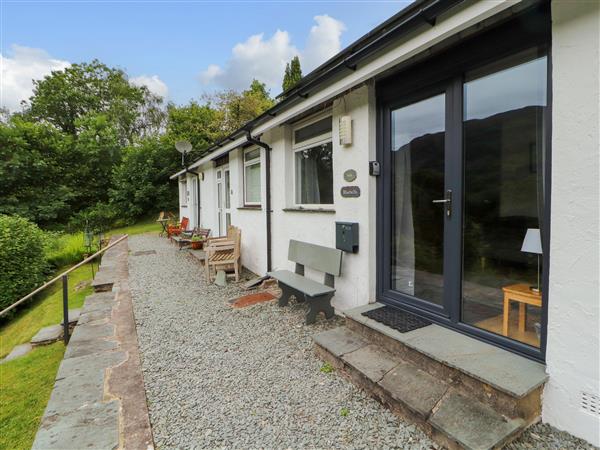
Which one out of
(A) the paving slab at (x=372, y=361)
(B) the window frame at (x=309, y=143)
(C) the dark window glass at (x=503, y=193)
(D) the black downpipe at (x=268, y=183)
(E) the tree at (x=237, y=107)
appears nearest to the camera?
(C) the dark window glass at (x=503, y=193)

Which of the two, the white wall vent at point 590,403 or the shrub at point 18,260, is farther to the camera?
the shrub at point 18,260

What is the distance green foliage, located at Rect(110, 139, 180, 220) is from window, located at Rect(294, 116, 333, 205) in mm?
15950

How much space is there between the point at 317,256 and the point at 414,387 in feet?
7.30

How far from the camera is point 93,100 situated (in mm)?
25828

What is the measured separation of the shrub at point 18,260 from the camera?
617 cm

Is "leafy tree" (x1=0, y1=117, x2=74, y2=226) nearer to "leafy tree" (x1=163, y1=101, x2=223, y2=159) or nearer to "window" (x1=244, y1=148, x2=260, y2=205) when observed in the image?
"leafy tree" (x1=163, y1=101, x2=223, y2=159)

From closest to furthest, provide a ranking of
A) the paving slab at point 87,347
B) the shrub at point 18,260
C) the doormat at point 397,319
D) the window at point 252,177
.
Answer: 1. the doormat at point 397,319
2. the paving slab at point 87,347
3. the shrub at point 18,260
4. the window at point 252,177

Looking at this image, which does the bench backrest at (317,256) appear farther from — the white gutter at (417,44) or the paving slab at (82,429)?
the paving slab at (82,429)

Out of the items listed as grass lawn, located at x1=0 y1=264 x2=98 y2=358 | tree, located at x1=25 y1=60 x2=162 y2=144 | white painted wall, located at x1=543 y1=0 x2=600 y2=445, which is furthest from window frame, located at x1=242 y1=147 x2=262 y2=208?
tree, located at x1=25 y1=60 x2=162 y2=144

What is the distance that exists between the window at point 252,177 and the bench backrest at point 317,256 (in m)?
2.21

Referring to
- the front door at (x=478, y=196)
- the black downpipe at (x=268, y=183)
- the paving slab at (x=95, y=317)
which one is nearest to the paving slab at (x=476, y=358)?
the front door at (x=478, y=196)

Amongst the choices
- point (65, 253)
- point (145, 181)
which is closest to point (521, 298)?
point (65, 253)

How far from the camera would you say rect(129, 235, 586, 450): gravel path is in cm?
199

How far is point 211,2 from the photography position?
27.0ft
